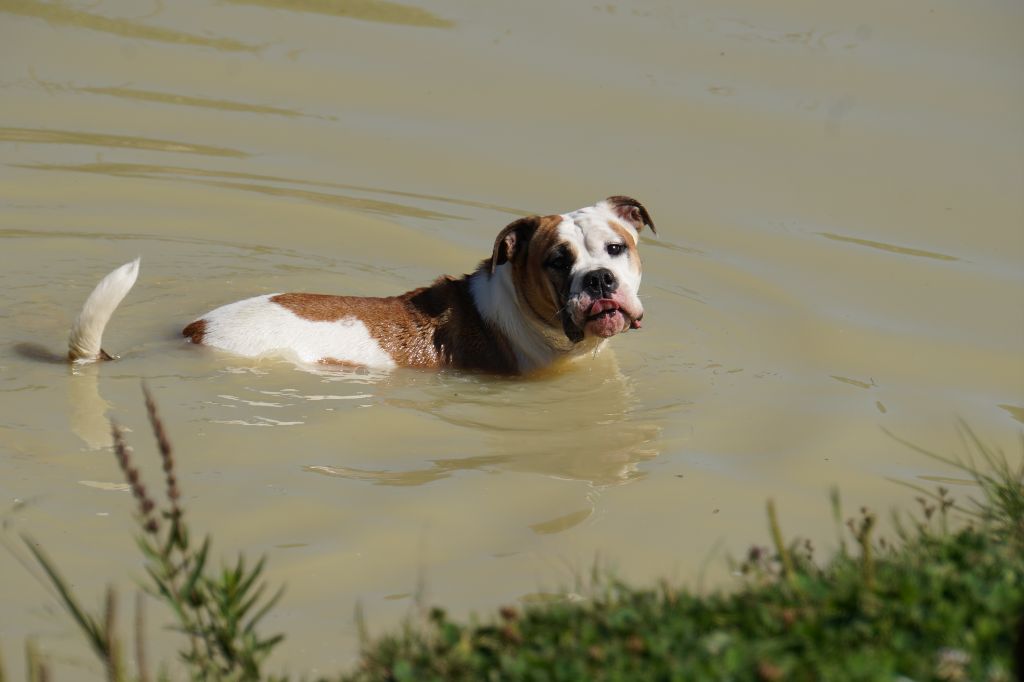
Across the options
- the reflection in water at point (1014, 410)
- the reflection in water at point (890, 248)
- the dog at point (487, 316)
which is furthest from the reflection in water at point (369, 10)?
the reflection in water at point (1014, 410)

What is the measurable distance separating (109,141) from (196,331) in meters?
3.92

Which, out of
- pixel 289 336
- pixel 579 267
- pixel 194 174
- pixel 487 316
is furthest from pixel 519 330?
pixel 194 174

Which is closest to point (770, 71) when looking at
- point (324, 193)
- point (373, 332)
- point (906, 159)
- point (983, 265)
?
point (906, 159)

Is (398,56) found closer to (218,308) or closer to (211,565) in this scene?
(218,308)

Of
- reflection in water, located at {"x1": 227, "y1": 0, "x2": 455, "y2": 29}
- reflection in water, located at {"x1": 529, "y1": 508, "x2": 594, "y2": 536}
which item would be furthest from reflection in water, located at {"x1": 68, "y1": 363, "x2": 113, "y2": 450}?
reflection in water, located at {"x1": 227, "y1": 0, "x2": 455, "y2": 29}

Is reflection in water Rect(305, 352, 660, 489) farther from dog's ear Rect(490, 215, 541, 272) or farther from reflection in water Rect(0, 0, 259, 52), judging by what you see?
reflection in water Rect(0, 0, 259, 52)

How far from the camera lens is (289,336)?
23.7 feet

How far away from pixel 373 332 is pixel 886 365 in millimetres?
2894

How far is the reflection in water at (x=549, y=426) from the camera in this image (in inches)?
235

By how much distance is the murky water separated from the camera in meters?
5.38

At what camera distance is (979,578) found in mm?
3297

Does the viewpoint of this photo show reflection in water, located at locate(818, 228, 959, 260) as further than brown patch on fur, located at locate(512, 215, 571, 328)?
Yes

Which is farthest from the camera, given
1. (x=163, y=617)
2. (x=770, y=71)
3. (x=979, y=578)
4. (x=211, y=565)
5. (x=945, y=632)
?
(x=770, y=71)

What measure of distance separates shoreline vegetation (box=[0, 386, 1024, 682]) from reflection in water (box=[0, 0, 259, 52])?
31.6 ft
